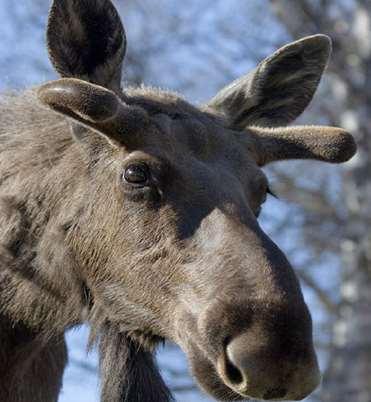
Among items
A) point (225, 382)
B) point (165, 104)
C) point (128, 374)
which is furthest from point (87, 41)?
point (225, 382)

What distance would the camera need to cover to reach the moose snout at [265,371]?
468 centimetres

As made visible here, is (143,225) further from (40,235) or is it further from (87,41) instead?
(87,41)

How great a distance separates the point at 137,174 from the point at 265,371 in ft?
3.93

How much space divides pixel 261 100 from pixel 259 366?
7.09ft

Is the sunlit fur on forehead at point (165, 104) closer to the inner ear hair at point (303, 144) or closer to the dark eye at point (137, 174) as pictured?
the inner ear hair at point (303, 144)

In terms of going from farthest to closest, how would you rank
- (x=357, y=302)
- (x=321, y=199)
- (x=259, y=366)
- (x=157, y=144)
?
(x=321, y=199)
(x=357, y=302)
(x=157, y=144)
(x=259, y=366)

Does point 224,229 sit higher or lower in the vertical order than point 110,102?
lower

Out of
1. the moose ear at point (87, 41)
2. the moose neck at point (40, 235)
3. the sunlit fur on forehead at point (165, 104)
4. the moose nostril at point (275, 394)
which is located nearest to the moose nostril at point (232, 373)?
the moose nostril at point (275, 394)

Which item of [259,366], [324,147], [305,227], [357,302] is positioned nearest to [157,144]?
[324,147]

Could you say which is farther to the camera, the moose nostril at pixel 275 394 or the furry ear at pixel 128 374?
the furry ear at pixel 128 374

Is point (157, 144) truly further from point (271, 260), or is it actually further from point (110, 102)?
point (271, 260)

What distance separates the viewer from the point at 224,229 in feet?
17.0

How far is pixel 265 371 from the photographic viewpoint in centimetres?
470

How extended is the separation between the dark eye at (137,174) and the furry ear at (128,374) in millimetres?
783
